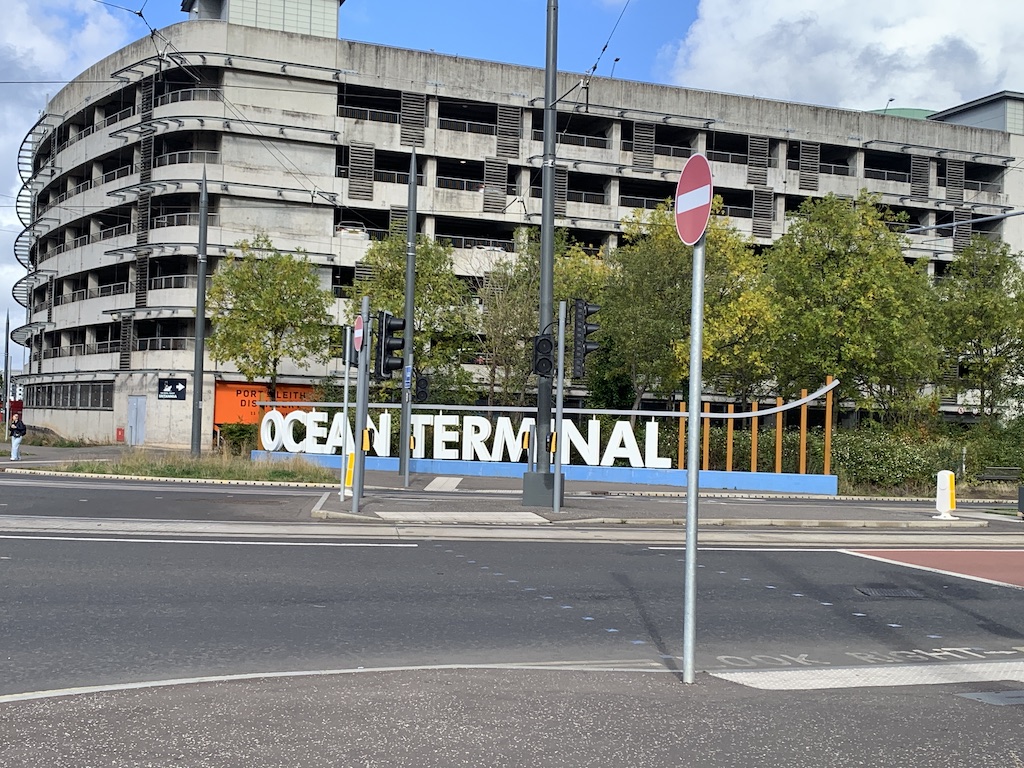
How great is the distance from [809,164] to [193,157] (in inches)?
1199

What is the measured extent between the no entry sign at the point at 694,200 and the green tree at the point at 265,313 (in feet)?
115

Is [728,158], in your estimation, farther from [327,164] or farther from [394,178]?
[327,164]

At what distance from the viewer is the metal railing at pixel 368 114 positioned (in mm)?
50062

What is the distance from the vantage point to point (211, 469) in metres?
26.2

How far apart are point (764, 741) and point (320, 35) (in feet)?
165

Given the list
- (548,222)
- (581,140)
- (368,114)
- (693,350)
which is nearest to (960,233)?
(581,140)

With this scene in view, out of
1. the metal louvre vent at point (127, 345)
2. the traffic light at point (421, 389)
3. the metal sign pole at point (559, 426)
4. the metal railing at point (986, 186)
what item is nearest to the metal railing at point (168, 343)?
the metal louvre vent at point (127, 345)

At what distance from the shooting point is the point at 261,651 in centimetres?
737

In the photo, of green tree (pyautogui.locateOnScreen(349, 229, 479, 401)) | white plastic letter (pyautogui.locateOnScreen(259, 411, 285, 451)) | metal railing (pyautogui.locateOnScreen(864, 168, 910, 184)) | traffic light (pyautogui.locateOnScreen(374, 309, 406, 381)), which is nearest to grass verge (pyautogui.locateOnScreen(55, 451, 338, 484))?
white plastic letter (pyautogui.locateOnScreen(259, 411, 285, 451))

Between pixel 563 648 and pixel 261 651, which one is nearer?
pixel 261 651

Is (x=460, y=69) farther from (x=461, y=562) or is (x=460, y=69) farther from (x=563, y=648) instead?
(x=563, y=648)

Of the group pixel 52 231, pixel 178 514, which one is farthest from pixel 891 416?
pixel 52 231

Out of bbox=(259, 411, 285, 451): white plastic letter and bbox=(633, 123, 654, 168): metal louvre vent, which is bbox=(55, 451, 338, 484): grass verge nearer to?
bbox=(259, 411, 285, 451): white plastic letter

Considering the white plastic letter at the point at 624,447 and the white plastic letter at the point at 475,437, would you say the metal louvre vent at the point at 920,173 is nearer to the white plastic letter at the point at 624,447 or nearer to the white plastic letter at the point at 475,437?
the white plastic letter at the point at 624,447
